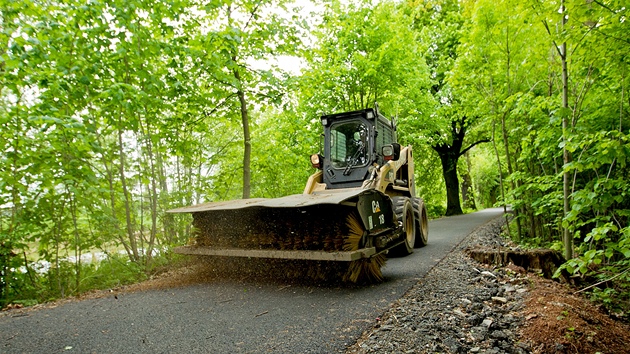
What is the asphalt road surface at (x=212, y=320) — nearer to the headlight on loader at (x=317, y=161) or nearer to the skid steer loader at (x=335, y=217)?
the skid steer loader at (x=335, y=217)

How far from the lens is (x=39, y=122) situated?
3.96m

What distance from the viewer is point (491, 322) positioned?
3023 millimetres

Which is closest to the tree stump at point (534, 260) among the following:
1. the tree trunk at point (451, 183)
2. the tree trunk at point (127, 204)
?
the tree trunk at point (127, 204)

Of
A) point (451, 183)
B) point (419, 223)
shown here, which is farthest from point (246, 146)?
point (451, 183)

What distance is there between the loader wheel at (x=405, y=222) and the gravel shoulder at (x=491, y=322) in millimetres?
1757

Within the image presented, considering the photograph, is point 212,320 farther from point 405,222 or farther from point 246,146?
point 246,146

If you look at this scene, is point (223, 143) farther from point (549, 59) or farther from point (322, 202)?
point (549, 59)

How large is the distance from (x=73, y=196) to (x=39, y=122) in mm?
1158

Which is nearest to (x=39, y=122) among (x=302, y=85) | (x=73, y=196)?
(x=73, y=196)

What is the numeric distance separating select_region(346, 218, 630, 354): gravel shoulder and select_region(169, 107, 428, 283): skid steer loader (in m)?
0.77

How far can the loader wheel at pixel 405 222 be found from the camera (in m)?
6.15

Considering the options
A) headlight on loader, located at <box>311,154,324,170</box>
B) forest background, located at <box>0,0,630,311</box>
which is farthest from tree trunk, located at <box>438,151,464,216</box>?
headlight on loader, located at <box>311,154,324,170</box>

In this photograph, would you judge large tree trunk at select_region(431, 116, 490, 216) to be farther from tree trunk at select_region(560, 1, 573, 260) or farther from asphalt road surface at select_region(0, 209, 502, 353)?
asphalt road surface at select_region(0, 209, 502, 353)

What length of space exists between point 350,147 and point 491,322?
417 centimetres
